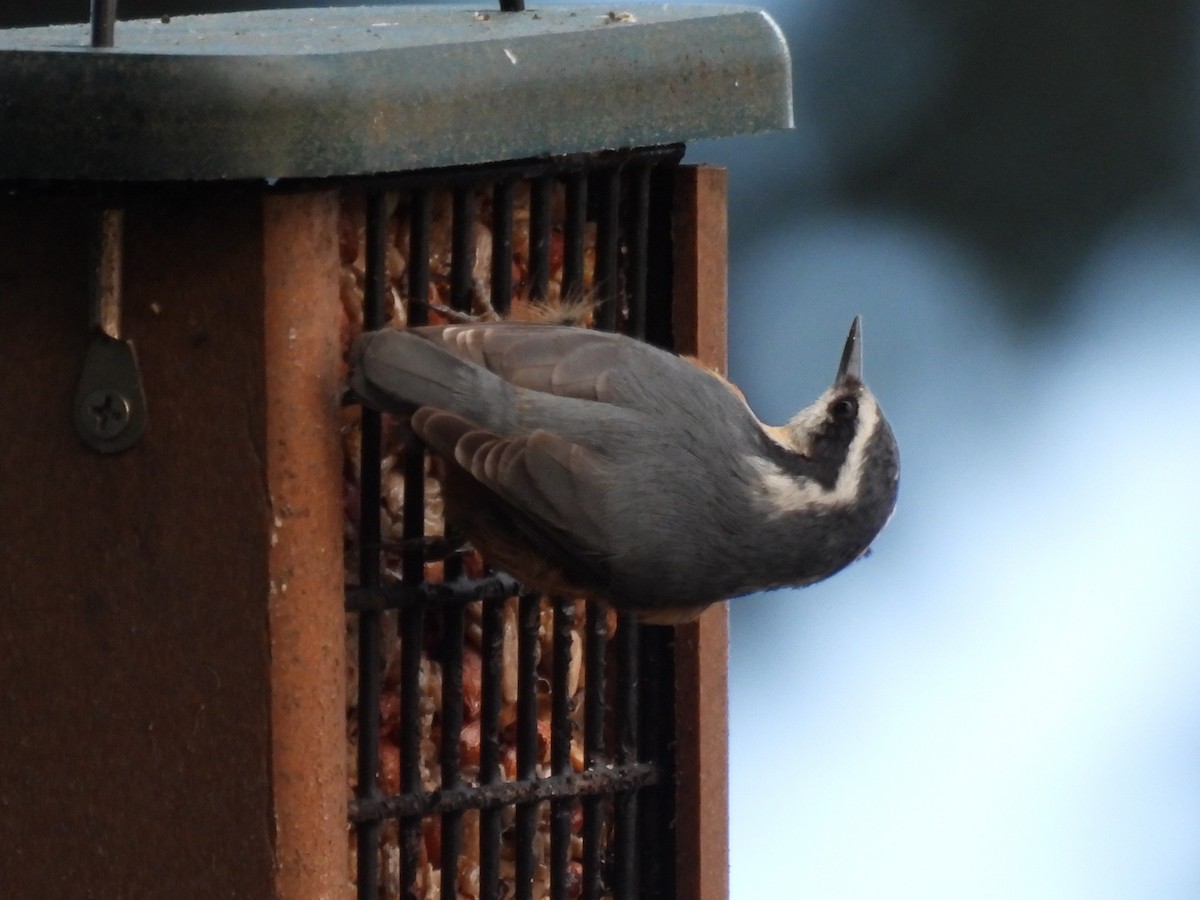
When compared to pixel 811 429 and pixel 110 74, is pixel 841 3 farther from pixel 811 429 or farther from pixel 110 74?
pixel 110 74

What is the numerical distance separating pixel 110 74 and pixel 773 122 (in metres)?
0.78

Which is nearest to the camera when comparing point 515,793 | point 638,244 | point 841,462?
point 841,462

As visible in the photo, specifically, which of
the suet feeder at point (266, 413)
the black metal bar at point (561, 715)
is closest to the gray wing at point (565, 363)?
the suet feeder at point (266, 413)

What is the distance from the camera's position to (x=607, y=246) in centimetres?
254

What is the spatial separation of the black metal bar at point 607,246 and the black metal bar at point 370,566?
0.32m

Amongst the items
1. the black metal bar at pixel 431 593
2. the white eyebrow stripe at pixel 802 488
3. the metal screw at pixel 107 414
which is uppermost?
the metal screw at pixel 107 414

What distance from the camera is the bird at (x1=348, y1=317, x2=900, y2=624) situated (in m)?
2.20

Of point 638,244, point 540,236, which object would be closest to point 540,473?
point 540,236

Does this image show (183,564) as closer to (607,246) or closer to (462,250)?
(462,250)

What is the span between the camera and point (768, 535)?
7.54 ft

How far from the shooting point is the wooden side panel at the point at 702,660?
2.59 m

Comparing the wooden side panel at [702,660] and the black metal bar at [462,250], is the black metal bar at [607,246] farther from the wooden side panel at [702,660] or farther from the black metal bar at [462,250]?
the black metal bar at [462,250]

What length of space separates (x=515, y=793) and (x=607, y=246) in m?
0.62

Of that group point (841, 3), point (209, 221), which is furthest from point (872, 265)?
point (209, 221)
